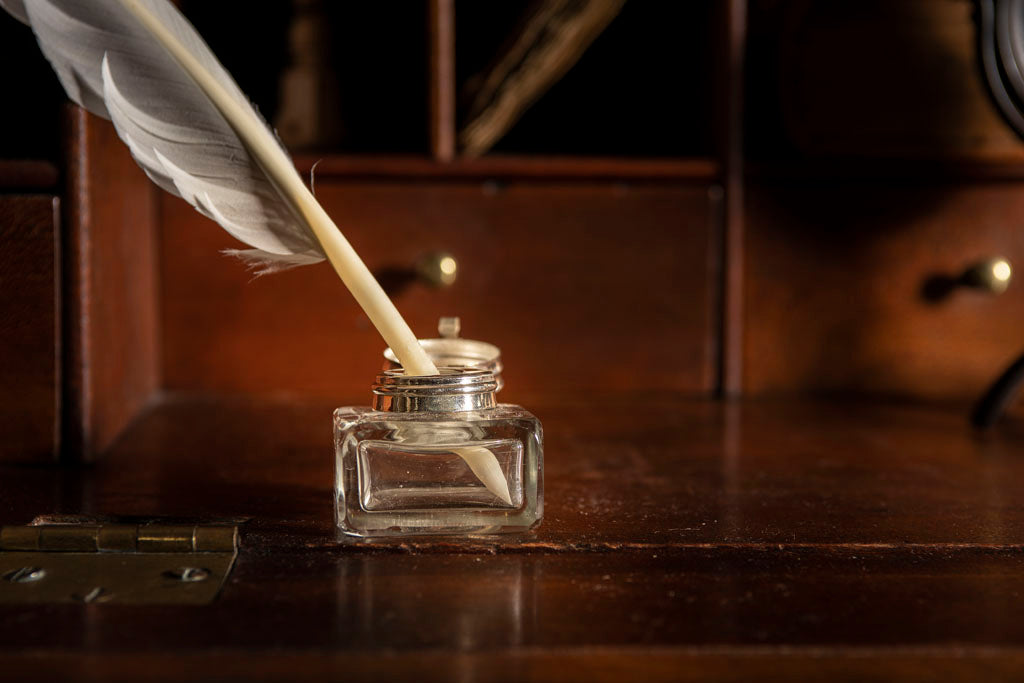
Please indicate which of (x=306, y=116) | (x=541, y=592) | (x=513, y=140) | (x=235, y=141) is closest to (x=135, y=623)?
(x=541, y=592)

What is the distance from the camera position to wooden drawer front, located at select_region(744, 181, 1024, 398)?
122cm

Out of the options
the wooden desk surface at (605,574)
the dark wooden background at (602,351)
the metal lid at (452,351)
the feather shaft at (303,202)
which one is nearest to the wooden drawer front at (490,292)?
the dark wooden background at (602,351)

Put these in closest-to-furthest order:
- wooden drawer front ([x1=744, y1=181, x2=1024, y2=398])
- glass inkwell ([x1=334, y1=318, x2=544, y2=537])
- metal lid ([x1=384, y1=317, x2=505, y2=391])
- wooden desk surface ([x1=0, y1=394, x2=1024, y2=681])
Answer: wooden desk surface ([x1=0, y1=394, x2=1024, y2=681])
glass inkwell ([x1=334, y1=318, x2=544, y2=537])
metal lid ([x1=384, y1=317, x2=505, y2=391])
wooden drawer front ([x1=744, y1=181, x2=1024, y2=398])

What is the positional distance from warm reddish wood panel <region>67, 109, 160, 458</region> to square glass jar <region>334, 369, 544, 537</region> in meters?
0.35

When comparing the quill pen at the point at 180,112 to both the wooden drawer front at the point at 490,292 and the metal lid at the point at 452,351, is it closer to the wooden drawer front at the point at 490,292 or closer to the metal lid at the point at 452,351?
the metal lid at the point at 452,351

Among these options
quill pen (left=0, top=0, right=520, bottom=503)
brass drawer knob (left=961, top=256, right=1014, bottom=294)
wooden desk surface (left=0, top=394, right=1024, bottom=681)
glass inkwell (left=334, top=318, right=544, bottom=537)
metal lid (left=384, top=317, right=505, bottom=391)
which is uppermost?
quill pen (left=0, top=0, right=520, bottom=503)

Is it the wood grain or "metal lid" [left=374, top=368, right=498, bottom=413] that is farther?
the wood grain

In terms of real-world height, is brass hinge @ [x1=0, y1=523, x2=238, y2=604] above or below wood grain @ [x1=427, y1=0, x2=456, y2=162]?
below

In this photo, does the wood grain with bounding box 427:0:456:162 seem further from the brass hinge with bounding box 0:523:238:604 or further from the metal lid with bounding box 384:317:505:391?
the brass hinge with bounding box 0:523:238:604

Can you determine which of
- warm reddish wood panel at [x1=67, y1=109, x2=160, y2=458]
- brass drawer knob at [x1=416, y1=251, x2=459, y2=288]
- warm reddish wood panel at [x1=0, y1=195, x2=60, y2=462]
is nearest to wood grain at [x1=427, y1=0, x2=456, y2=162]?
brass drawer knob at [x1=416, y1=251, x2=459, y2=288]

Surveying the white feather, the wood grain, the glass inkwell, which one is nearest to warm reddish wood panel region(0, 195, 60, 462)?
the white feather

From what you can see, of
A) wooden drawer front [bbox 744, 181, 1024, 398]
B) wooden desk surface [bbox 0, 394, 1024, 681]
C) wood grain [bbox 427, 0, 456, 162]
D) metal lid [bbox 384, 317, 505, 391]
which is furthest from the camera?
wooden drawer front [bbox 744, 181, 1024, 398]

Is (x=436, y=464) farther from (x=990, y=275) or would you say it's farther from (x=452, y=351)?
(x=990, y=275)

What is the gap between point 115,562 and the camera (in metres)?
0.54
